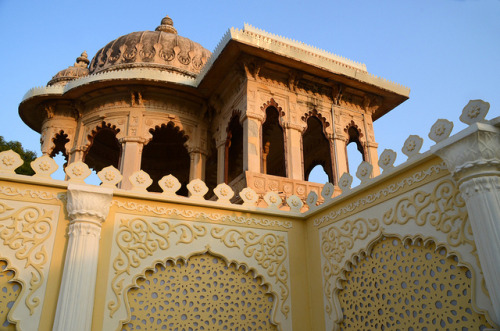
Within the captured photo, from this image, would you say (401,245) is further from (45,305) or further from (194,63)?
(194,63)

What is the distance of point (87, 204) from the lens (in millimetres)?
3701

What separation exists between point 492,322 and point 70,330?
3.13 m

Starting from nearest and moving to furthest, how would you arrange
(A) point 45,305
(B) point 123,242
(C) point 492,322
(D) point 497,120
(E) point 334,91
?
1. (C) point 492,322
2. (D) point 497,120
3. (A) point 45,305
4. (B) point 123,242
5. (E) point 334,91

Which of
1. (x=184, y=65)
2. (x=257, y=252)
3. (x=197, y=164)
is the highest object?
(x=184, y=65)

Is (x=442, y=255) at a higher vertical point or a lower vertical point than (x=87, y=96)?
lower

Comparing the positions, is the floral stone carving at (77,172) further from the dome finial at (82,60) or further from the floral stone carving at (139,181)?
the dome finial at (82,60)

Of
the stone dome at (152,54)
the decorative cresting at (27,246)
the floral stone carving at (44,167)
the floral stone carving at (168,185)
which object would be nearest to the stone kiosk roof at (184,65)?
the stone dome at (152,54)

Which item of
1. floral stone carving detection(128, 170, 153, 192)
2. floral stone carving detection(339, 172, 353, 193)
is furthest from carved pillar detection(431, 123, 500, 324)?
floral stone carving detection(128, 170, 153, 192)

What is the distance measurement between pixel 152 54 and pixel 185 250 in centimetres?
818

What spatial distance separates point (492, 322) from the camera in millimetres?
2580

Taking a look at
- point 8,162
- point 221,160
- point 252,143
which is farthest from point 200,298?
point 221,160

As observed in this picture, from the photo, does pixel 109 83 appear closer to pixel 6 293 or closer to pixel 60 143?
pixel 60 143

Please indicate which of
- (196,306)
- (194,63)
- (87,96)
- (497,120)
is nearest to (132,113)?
(87,96)

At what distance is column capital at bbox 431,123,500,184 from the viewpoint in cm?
276
